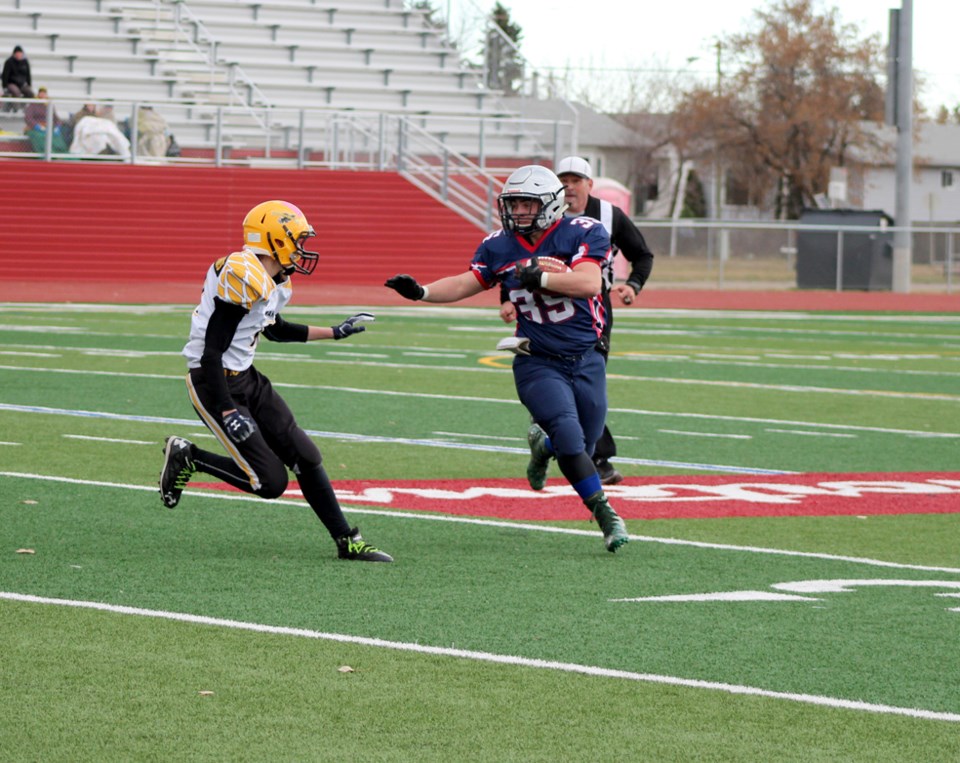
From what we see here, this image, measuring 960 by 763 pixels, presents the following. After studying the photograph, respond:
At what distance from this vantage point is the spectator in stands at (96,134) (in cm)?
3098

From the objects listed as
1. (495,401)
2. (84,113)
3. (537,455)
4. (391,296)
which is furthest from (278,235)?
(84,113)

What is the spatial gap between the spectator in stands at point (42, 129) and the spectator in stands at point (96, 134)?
0.15 meters

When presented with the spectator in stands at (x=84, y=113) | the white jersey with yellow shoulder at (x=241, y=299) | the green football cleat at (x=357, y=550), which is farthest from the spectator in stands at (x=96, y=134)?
the green football cleat at (x=357, y=550)

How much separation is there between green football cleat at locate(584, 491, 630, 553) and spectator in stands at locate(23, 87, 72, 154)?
24.6 meters

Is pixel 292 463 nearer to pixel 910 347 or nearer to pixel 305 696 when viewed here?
pixel 305 696

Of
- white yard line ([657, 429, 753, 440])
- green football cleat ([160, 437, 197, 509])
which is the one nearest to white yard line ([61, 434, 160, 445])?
green football cleat ([160, 437, 197, 509])

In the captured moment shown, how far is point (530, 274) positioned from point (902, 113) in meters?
28.6

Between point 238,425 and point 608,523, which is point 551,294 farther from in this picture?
point 238,425

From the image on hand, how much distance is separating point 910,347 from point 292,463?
15.0m

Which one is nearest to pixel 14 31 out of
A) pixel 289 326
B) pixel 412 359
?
pixel 412 359

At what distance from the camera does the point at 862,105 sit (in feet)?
216

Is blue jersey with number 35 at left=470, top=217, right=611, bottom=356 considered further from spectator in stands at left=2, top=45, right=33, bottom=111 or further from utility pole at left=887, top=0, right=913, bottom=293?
utility pole at left=887, top=0, right=913, bottom=293

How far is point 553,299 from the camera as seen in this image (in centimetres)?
816

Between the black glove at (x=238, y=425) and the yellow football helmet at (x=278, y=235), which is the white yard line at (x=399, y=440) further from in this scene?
the black glove at (x=238, y=425)
